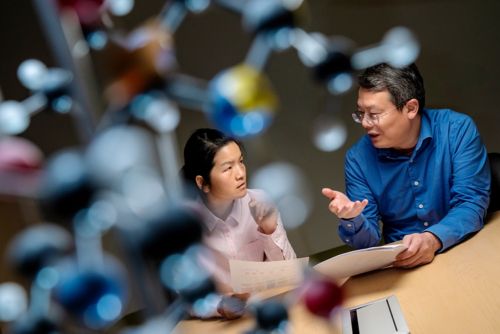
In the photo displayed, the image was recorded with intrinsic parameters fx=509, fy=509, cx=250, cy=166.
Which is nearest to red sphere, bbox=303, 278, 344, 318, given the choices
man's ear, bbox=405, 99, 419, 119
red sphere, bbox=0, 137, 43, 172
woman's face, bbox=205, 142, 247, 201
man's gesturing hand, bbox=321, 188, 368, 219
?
red sphere, bbox=0, 137, 43, 172

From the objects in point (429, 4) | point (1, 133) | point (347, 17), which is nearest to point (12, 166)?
point (1, 133)

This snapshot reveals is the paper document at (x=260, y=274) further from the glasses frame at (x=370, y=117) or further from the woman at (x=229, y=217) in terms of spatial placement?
the glasses frame at (x=370, y=117)

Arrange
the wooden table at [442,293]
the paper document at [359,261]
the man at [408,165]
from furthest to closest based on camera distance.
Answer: the man at [408,165] → the paper document at [359,261] → the wooden table at [442,293]

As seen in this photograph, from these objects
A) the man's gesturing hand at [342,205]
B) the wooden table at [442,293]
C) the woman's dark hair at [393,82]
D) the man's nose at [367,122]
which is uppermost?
the woman's dark hair at [393,82]

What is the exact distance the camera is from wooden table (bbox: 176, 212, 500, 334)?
98 cm

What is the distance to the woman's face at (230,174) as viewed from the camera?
819 mm

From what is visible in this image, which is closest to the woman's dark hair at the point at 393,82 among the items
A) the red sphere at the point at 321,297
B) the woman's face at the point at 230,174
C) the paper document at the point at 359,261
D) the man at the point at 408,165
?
the man at the point at 408,165

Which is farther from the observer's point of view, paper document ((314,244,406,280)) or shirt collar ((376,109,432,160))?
shirt collar ((376,109,432,160))

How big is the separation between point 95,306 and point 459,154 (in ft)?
4.95

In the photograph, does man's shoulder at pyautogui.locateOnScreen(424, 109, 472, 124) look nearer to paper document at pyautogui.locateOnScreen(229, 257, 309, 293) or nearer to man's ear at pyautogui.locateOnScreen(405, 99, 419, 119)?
man's ear at pyautogui.locateOnScreen(405, 99, 419, 119)

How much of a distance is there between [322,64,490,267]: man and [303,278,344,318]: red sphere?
1.11 metres

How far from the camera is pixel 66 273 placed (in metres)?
0.25

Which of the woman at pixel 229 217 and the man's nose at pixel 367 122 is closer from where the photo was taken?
the woman at pixel 229 217

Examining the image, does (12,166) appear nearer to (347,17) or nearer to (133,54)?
(133,54)
